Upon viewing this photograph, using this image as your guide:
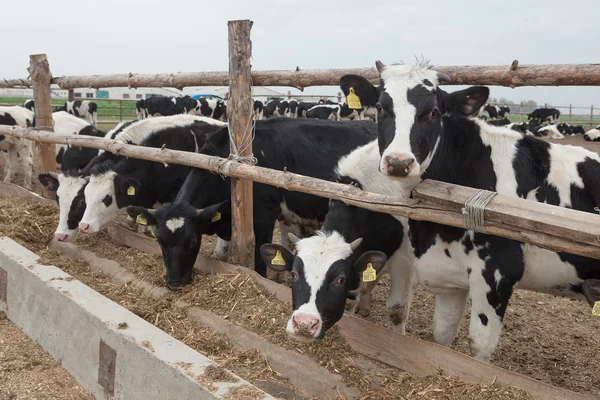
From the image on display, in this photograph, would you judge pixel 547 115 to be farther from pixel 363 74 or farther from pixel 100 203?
pixel 363 74

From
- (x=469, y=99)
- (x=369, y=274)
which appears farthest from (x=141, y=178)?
(x=469, y=99)

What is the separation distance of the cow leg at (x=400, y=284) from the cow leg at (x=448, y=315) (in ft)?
1.56

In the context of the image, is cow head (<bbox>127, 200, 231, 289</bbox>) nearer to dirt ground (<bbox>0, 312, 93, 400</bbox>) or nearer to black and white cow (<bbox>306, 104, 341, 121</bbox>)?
dirt ground (<bbox>0, 312, 93, 400</bbox>)

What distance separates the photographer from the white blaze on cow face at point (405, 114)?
315cm

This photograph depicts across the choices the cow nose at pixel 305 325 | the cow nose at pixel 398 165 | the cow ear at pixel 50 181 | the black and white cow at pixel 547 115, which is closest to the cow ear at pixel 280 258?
the cow nose at pixel 305 325

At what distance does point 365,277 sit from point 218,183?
2.28 meters

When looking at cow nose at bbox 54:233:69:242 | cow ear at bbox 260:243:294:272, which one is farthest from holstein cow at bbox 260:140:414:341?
cow nose at bbox 54:233:69:242

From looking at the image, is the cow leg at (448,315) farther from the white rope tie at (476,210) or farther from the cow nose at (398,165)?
the cow nose at (398,165)

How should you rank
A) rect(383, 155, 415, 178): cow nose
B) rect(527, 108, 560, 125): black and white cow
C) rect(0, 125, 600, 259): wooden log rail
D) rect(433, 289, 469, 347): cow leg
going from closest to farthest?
rect(0, 125, 600, 259): wooden log rail → rect(383, 155, 415, 178): cow nose → rect(433, 289, 469, 347): cow leg → rect(527, 108, 560, 125): black and white cow

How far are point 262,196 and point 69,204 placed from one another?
233 cm

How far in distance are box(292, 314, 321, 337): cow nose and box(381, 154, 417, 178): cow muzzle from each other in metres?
0.97

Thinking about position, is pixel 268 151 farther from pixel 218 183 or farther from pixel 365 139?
pixel 365 139

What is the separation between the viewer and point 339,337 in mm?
3912

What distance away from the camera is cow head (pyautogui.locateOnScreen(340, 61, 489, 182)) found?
318 cm
